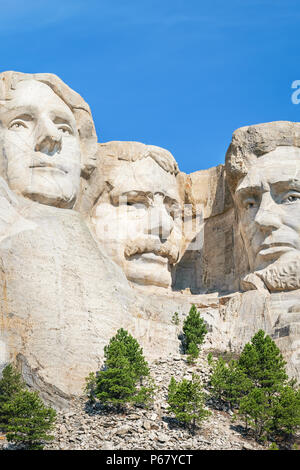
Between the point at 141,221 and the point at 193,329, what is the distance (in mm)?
3486

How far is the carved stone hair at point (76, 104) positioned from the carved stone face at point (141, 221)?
33.7 inches

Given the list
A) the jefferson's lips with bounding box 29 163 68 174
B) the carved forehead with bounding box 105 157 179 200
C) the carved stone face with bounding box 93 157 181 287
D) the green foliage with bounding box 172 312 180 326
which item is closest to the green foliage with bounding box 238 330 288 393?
the green foliage with bounding box 172 312 180 326

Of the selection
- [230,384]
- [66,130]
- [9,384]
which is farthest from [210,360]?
[66,130]

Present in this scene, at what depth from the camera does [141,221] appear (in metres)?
21.8

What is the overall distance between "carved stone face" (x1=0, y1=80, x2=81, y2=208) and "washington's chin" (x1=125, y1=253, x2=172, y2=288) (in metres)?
1.81

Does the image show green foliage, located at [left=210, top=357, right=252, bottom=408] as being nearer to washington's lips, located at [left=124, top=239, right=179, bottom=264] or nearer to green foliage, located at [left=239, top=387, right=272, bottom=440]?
green foliage, located at [left=239, top=387, right=272, bottom=440]

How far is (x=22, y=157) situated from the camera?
20.4m

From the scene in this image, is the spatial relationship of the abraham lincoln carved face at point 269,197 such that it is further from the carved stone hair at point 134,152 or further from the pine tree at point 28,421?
the pine tree at point 28,421

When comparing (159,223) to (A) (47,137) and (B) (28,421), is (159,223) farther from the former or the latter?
(B) (28,421)

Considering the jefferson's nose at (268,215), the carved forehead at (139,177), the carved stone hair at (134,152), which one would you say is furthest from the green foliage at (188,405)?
the carved stone hair at (134,152)

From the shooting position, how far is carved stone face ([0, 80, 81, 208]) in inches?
798

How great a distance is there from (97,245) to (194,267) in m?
3.62

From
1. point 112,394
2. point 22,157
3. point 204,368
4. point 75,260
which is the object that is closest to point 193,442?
point 112,394

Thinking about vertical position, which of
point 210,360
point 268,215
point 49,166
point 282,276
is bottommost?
point 210,360
